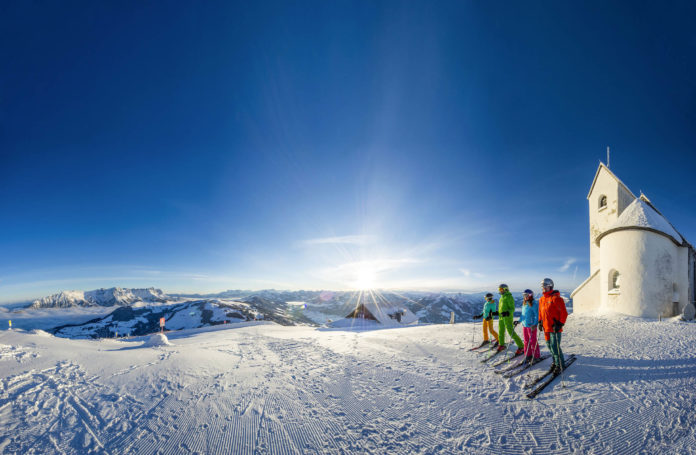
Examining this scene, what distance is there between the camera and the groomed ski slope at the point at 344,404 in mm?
4160

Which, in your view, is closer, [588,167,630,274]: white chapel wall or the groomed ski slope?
the groomed ski slope

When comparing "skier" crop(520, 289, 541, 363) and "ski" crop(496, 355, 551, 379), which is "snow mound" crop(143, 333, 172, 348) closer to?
"ski" crop(496, 355, 551, 379)

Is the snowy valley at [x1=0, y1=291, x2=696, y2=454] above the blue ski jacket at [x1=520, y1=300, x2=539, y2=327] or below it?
below

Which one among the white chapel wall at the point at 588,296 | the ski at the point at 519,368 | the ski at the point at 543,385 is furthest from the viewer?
the white chapel wall at the point at 588,296

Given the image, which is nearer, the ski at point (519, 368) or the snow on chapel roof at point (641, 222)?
the ski at point (519, 368)

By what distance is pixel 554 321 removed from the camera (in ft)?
21.0

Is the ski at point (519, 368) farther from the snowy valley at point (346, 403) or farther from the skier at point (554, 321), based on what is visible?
the skier at point (554, 321)

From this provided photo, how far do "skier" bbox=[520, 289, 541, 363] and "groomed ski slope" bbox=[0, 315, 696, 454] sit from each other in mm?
376

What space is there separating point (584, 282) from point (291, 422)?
77.4ft

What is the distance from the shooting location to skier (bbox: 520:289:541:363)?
717cm

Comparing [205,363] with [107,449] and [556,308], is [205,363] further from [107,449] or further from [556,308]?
[556,308]

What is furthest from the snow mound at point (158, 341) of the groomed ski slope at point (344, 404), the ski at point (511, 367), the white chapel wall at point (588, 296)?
the white chapel wall at point (588, 296)

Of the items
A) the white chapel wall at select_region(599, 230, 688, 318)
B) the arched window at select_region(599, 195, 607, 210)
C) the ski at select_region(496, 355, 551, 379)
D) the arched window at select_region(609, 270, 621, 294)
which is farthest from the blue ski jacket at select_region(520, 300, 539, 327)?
the arched window at select_region(599, 195, 607, 210)

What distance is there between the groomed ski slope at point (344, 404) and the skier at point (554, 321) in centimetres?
60
